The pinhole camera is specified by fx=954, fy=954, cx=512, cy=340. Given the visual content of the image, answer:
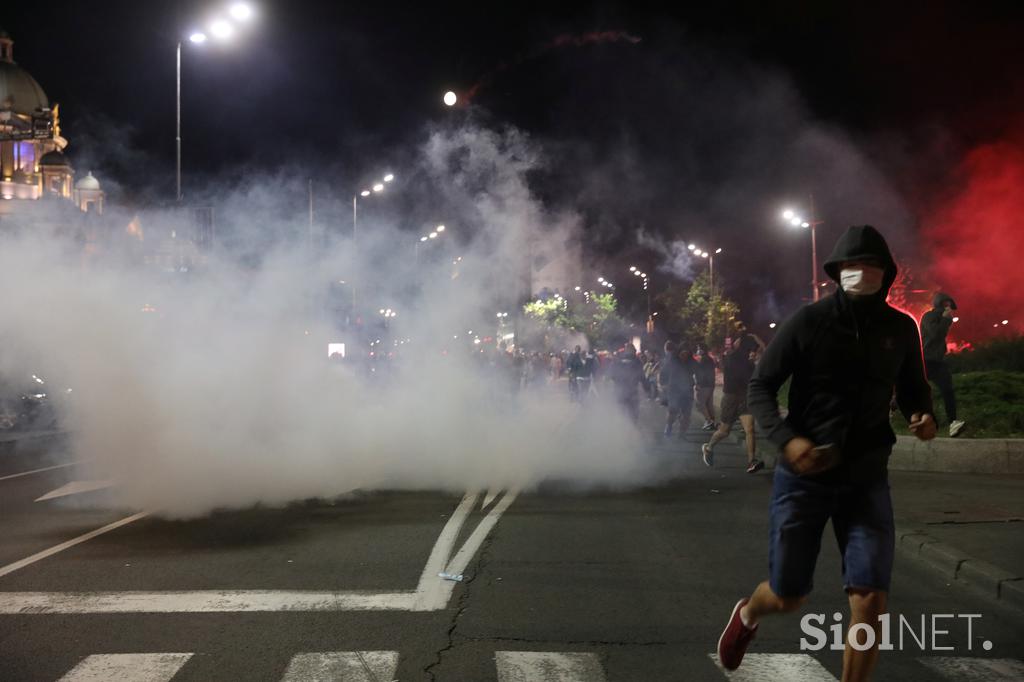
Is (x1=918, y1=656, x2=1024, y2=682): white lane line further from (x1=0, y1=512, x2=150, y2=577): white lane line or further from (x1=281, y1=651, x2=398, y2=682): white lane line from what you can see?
(x1=0, y1=512, x2=150, y2=577): white lane line

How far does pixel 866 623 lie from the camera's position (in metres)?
3.61

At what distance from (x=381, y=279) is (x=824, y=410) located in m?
18.1

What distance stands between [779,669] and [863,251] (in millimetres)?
2085

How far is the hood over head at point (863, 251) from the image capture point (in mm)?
3803

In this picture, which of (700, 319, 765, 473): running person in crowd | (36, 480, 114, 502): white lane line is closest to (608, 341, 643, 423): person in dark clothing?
(700, 319, 765, 473): running person in crowd

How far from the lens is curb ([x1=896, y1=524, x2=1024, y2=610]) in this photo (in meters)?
5.77

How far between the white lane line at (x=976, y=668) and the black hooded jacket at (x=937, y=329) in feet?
24.7

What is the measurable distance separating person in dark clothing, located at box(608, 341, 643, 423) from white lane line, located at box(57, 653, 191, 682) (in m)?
12.9

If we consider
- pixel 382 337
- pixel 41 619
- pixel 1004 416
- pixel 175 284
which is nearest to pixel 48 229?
pixel 175 284

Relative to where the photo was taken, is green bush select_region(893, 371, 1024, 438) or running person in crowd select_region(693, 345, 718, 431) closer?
green bush select_region(893, 371, 1024, 438)

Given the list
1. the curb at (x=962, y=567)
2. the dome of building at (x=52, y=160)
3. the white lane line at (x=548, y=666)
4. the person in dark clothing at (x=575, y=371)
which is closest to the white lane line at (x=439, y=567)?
the white lane line at (x=548, y=666)

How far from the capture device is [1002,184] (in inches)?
979

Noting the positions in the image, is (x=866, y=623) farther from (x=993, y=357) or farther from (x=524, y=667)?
(x=993, y=357)

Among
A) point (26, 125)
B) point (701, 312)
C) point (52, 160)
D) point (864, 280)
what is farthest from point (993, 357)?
point (26, 125)
